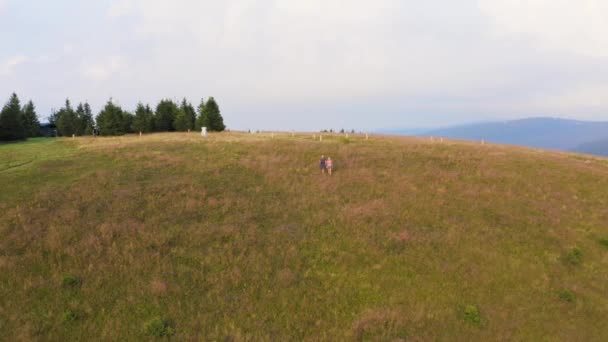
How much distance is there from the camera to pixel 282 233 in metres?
18.8

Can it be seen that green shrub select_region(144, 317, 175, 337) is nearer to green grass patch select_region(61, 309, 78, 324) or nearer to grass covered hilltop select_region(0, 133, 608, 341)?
grass covered hilltop select_region(0, 133, 608, 341)

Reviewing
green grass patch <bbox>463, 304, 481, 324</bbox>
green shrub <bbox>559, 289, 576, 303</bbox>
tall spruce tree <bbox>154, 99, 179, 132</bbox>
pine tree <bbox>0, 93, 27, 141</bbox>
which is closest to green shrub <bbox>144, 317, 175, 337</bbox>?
green grass patch <bbox>463, 304, 481, 324</bbox>

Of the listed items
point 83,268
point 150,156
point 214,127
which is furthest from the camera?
point 214,127

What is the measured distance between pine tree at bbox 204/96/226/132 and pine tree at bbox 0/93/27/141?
29248 mm

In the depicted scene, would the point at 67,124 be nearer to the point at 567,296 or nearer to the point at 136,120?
the point at 136,120

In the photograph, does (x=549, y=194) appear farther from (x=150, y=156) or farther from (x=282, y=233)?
(x=150, y=156)

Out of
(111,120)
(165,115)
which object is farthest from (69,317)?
(165,115)

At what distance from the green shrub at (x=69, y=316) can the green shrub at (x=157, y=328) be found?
8.32 ft

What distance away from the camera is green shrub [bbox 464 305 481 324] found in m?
13.3

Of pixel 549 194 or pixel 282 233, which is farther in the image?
pixel 549 194

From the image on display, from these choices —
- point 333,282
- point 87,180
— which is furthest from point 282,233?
point 87,180

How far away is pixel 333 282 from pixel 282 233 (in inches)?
180

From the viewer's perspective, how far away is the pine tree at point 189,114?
74787mm

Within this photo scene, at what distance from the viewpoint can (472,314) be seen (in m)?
13.5
